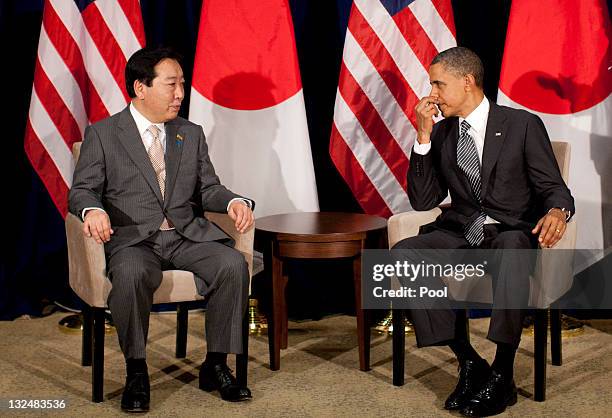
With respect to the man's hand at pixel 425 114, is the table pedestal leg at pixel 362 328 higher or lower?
lower

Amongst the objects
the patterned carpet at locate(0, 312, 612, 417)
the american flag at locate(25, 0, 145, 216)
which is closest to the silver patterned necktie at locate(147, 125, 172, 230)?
the patterned carpet at locate(0, 312, 612, 417)

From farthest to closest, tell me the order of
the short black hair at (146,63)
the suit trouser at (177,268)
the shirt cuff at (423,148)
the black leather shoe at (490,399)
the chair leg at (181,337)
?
1. the chair leg at (181,337)
2. the shirt cuff at (423,148)
3. the short black hair at (146,63)
4. the suit trouser at (177,268)
5. the black leather shoe at (490,399)

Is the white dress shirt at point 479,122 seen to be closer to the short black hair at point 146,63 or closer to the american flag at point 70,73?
the short black hair at point 146,63

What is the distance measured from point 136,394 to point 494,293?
4.30 ft

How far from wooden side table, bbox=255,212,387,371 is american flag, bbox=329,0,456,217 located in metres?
0.51

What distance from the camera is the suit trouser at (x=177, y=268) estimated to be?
3.58 m

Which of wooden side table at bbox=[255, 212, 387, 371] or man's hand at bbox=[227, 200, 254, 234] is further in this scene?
wooden side table at bbox=[255, 212, 387, 371]

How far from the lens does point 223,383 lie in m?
3.69

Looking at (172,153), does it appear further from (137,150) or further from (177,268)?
(177,268)

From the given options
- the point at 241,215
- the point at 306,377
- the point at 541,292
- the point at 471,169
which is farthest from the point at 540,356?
the point at 241,215

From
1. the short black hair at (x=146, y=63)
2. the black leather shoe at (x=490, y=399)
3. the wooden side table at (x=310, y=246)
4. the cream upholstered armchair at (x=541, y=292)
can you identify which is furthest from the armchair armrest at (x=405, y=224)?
the short black hair at (x=146, y=63)

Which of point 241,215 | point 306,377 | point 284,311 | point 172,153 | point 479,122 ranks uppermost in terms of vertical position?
point 479,122

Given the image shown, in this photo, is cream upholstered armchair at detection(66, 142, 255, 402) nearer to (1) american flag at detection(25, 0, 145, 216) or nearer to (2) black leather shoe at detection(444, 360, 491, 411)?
(2) black leather shoe at detection(444, 360, 491, 411)

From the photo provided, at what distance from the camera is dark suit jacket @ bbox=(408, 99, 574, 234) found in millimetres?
3754
